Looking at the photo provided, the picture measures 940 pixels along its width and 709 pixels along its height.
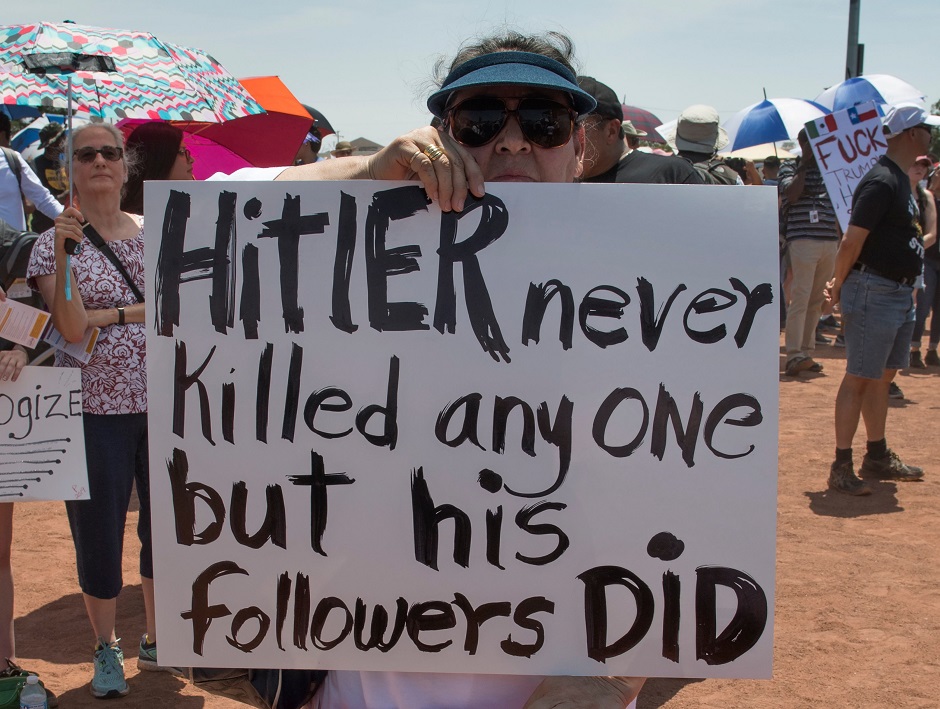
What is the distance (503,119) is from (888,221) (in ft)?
15.0

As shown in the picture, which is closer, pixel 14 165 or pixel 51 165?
pixel 14 165

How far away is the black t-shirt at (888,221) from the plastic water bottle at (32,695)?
477 cm

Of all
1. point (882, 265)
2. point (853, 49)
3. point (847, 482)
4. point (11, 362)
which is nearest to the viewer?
point (11, 362)

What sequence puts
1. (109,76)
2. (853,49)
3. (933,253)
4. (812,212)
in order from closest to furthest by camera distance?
(109,76), (812,212), (933,253), (853,49)

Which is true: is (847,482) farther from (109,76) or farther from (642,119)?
(642,119)

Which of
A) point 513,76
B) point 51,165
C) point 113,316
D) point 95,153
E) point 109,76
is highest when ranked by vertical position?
point 51,165

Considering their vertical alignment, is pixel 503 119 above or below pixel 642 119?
below

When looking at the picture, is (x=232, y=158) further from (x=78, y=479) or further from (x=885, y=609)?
(x=885, y=609)

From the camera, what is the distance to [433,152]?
156cm

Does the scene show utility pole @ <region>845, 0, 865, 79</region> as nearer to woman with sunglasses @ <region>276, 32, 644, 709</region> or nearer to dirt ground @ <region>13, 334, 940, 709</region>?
dirt ground @ <region>13, 334, 940, 709</region>

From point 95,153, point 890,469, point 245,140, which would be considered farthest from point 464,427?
point 890,469

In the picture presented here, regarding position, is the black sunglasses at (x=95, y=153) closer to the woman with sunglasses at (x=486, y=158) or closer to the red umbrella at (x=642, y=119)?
the woman with sunglasses at (x=486, y=158)

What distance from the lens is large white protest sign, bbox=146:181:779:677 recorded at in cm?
153

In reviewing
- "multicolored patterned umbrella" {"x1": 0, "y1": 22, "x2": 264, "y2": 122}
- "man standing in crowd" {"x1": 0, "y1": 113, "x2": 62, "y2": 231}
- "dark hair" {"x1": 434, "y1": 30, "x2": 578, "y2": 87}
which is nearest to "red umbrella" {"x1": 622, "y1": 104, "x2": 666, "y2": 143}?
"man standing in crowd" {"x1": 0, "y1": 113, "x2": 62, "y2": 231}
